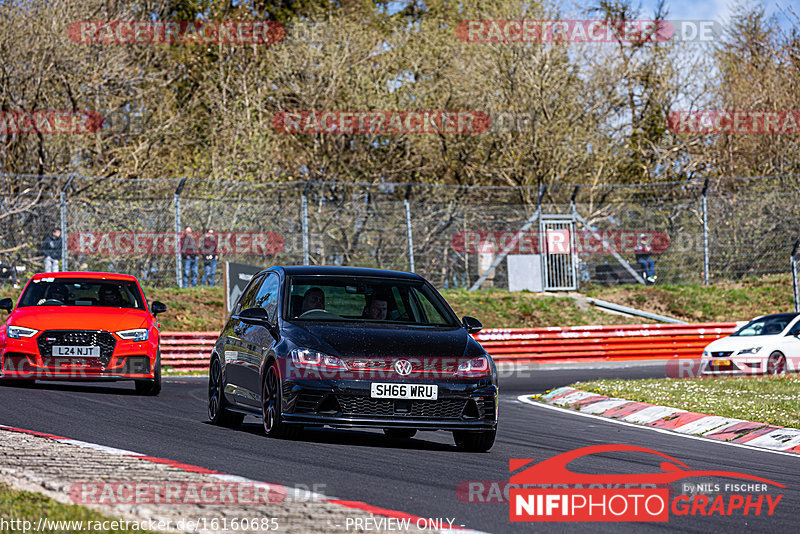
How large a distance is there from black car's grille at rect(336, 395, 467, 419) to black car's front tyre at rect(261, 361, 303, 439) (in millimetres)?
550

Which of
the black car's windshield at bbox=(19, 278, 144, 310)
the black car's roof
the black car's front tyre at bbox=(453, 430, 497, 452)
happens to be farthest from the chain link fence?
the black car's front tyre at bbox=(453, 430, 497, 452)

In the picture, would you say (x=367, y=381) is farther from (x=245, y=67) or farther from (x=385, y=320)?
(x=245, y=67)

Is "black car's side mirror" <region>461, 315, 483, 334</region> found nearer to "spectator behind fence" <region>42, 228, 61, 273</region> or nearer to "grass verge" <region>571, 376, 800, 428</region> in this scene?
"grass verge" <region>571, 376, 800, 428</region>

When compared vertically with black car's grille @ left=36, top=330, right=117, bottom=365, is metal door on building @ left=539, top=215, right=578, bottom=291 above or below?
above

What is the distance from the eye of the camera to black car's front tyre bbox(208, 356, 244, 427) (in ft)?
36.2

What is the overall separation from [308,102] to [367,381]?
2854 centimetres

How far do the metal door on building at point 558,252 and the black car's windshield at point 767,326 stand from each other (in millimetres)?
8736

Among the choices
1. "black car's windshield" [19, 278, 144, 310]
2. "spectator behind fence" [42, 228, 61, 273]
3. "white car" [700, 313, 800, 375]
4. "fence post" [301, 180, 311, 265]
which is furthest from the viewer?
"fence post" [301, 180, 311, 265]

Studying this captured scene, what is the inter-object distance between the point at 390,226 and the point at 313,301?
704 inches

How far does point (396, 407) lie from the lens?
9.09m

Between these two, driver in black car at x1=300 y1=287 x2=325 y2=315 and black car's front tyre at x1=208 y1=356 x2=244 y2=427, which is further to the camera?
black car's front tyre at x1=208 y1=356 x2=244 y2=427

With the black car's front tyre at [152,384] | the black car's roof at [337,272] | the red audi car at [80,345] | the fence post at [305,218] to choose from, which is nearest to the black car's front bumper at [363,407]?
the black car's roof at [337,272]

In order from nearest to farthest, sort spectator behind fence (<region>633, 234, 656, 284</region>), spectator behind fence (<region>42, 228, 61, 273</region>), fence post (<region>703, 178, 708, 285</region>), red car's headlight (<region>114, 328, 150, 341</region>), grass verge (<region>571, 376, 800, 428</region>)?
grass verge (<region>571, 376, 800, 428</region>)
red car's headlight (<region>114, 328, 150, 341</region>)
spectator behind fence (<region>42, 228, 61, 273</region>)
fence post (<region>703, 178, 708, 285</region>)
spectator behind fence (<region>633, 234, 656, 284</region>)

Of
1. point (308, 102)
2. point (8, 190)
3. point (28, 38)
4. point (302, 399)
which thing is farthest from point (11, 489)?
point (308, 102)
